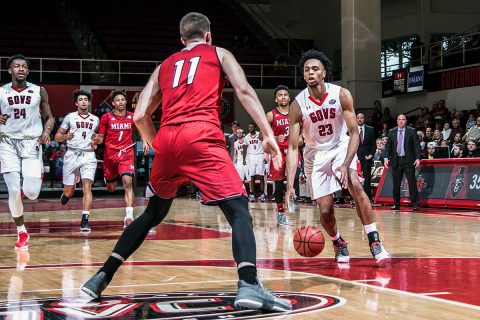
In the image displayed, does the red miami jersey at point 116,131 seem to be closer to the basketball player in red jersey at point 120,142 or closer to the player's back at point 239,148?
the basketball player in red jersey at point 120,142

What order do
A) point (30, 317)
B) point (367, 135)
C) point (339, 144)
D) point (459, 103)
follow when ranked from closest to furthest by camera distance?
point (30, 317) → point (339, 144) → point (367, 135) → point (459, 103)

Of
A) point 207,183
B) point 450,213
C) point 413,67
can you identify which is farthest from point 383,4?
point 207,183

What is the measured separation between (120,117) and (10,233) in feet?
7.78

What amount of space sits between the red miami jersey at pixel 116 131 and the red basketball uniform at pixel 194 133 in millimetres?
6715

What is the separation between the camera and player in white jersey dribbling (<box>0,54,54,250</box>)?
891cm

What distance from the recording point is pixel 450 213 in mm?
14508

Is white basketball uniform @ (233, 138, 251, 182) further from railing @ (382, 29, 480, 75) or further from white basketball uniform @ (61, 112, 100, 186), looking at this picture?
white basketball uniform @ (61, 112, 100, 186)

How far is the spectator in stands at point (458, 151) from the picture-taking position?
1650 centimetres

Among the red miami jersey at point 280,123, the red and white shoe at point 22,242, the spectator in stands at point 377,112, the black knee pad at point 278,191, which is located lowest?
the red and white shoe at point 22,242

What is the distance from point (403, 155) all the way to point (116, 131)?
259 inches

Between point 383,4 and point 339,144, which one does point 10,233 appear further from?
point 383,4

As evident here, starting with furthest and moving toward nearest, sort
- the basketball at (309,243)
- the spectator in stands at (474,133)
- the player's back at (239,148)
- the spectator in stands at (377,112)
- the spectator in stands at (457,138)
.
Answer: the spectator in stands at (377,112), the player's back at (239,148), the spectator in stands at (457,138), the spectator in stands at (474,133), the basketball at (309,243)

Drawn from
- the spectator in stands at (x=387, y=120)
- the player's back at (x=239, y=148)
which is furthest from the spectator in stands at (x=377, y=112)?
the player's back at (x=239, y=148)

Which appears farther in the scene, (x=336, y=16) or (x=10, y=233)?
(x=336, y=16)
